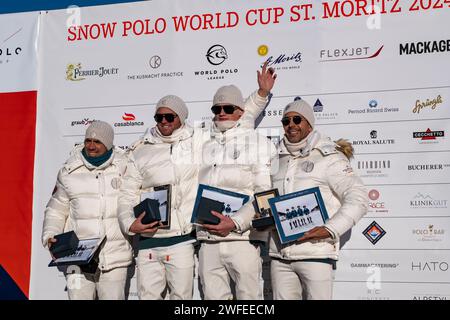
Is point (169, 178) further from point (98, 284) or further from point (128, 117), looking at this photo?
point (128, 117)

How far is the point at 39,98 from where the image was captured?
657 centimetres

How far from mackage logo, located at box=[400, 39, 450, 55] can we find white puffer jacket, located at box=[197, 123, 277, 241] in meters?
1.36

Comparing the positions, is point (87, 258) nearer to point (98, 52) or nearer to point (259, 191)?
point (259, 191)

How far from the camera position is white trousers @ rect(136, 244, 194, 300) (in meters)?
5.25

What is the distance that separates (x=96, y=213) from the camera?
556 cm

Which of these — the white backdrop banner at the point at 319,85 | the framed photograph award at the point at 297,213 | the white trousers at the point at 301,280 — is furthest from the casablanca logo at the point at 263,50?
the white trousers at the point at 301,280

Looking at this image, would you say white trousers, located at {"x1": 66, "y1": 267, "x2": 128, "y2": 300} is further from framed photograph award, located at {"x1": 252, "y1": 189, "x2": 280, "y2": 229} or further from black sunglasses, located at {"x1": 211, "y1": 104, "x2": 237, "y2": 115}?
black sunglasses, located at {"x1": 211, "y1": 104, "x2": 237, "y2": 115}

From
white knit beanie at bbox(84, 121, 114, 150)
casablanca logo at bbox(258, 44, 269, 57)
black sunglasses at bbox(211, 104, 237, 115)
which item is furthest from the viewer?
casablanca logo at bbox(258, 44, 269, 57)

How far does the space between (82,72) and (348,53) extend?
8.00 ft

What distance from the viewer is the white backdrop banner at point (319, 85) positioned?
18.3 ft

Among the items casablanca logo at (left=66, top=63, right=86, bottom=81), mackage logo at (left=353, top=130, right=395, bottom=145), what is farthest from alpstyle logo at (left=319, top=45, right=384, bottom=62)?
casablanca logo at (left=66, top=63, right=86, bottom=81)

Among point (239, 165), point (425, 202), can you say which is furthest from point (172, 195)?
point (425, 202)
